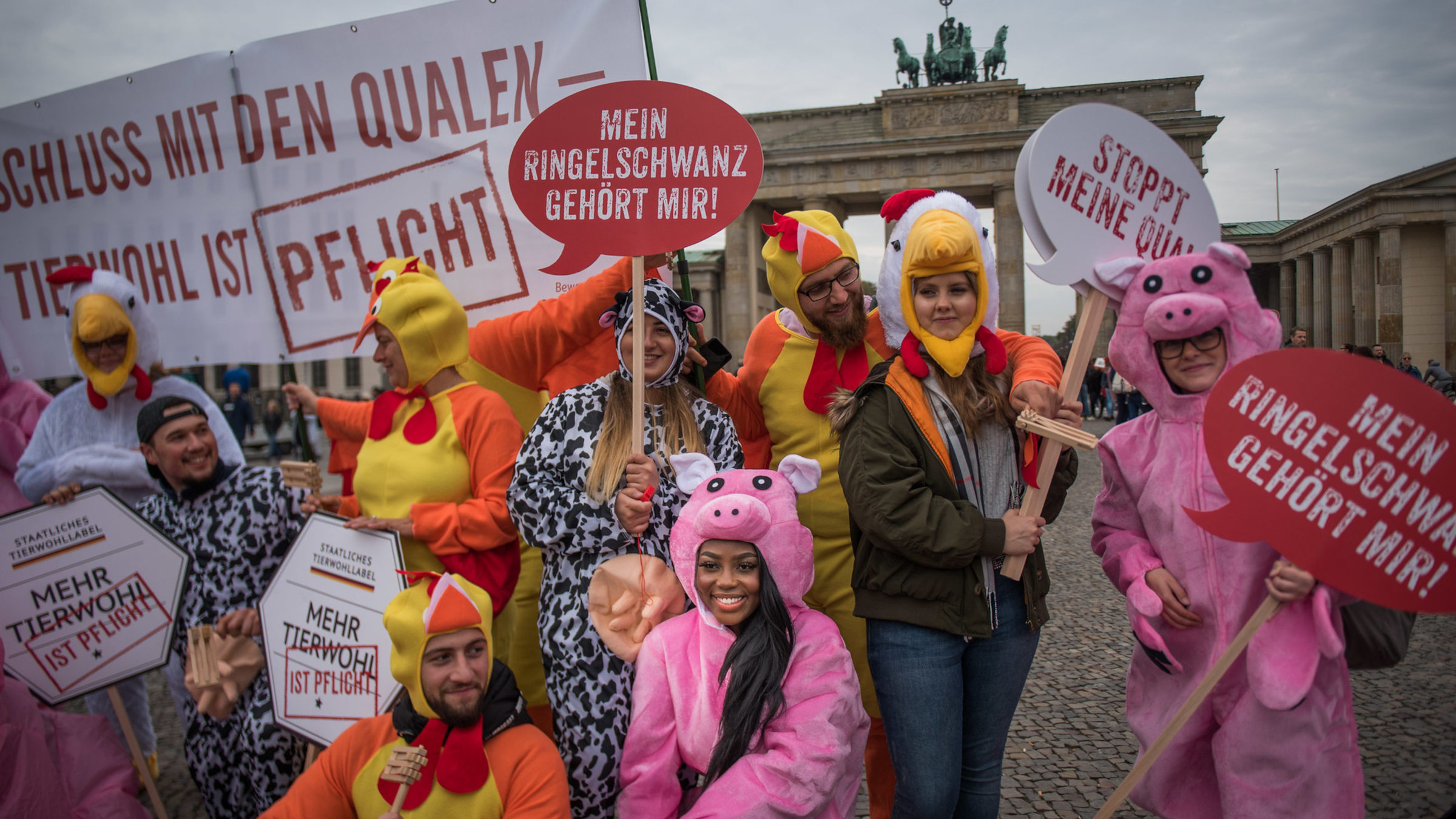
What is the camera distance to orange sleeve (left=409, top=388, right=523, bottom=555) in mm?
2715

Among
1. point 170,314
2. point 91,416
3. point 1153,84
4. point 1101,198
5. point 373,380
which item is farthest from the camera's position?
point 373,380

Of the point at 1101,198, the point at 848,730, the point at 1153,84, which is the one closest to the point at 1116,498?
the point at 1101,198

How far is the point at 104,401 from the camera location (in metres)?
3.44

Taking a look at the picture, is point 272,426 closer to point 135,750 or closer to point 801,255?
point 135,750

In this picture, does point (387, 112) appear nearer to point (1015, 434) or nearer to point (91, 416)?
point (91, 416)

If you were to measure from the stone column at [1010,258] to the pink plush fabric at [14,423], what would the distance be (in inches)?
1098

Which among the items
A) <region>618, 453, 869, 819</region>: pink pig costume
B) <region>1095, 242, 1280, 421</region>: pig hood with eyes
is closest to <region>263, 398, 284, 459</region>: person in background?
<region>618, 453, 869, 819</region>: pink pig costume

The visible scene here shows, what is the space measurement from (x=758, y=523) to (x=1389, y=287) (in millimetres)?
27511

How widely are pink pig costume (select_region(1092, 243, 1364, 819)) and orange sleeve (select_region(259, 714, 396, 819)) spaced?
80.9 inches

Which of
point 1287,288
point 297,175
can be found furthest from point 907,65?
point 297,175

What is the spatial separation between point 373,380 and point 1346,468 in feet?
119

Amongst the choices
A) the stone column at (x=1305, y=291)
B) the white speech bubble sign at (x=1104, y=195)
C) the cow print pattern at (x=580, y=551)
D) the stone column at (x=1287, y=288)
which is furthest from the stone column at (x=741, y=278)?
the white speech bubble sign at (x=1104, y=195)

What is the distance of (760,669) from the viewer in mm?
2131

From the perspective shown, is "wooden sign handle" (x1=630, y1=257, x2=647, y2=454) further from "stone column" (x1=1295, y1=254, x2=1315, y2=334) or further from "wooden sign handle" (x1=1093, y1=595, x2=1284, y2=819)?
"stone column" (x1=1295, y1=254, x2=1315, y2=334)
